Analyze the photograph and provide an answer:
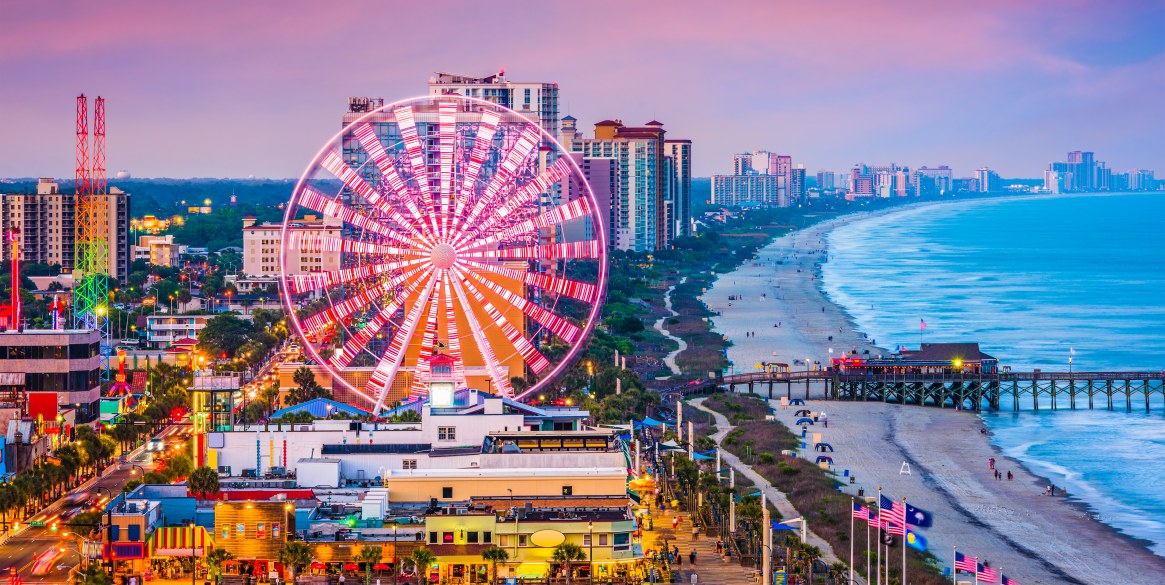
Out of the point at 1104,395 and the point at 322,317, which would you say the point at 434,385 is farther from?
Answer: the point at 1104,395

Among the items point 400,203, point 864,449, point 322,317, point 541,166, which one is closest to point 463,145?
point 400,203

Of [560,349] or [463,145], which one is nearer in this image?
[463,145]

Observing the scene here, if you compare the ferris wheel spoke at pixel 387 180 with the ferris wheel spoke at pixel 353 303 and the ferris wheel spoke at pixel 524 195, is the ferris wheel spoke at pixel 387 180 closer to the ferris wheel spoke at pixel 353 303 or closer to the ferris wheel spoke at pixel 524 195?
the ferris wheel spoke at pixel 353 303

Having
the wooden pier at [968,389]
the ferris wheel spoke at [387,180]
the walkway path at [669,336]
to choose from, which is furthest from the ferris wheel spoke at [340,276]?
the walkway path at [669,336]

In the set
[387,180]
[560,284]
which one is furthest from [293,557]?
[560,284]

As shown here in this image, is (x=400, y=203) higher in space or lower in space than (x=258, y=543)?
higher

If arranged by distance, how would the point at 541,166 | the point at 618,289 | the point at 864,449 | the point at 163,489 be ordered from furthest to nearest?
the point at 618,289 → the point at 541,166 → the point at 864,449 → the point at 163,489
